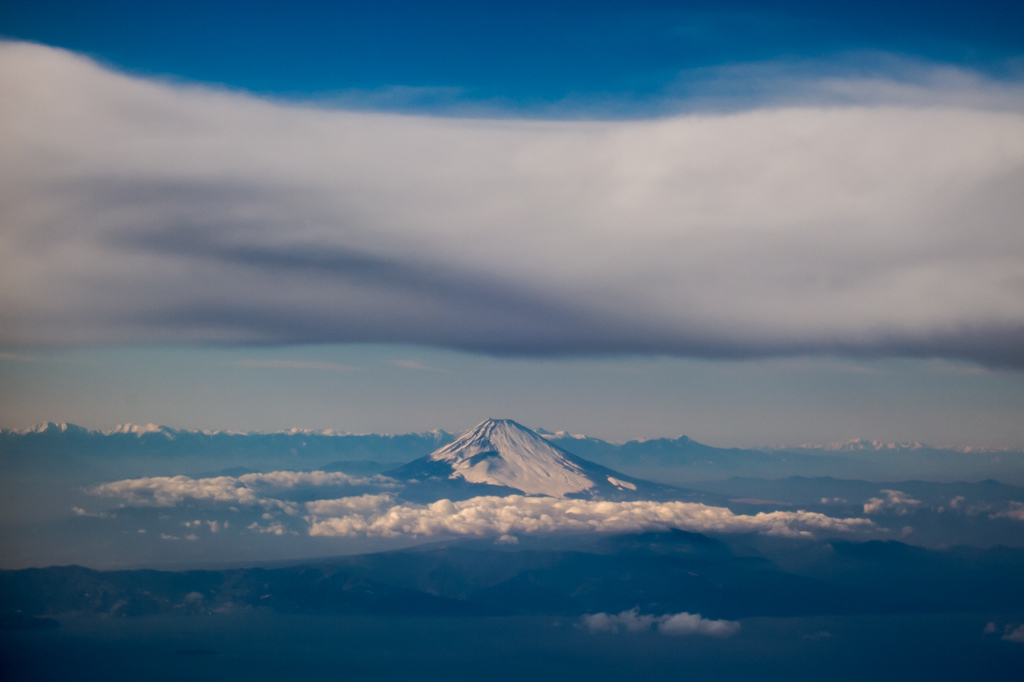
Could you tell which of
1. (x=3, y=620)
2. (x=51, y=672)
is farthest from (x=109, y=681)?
(x=3, y=620)

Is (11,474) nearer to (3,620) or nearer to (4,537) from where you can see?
(4,537)

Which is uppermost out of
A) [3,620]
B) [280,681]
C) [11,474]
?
[11,474]

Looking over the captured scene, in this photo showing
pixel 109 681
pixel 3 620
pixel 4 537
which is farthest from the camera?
pixel 109 681

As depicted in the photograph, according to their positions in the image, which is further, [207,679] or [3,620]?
[207,679]

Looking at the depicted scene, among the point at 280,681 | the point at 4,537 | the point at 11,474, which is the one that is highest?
the point at 11,474

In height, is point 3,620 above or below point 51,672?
above

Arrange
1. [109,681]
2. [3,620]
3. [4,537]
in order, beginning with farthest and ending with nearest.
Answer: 1. [109,681]
2. [3,620]
3. [4,537]

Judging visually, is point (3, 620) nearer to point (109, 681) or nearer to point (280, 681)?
point (109, 681)

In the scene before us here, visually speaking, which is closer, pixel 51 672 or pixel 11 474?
pixel 11 474

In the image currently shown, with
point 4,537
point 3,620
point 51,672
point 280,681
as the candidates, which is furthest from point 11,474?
point 51,672
